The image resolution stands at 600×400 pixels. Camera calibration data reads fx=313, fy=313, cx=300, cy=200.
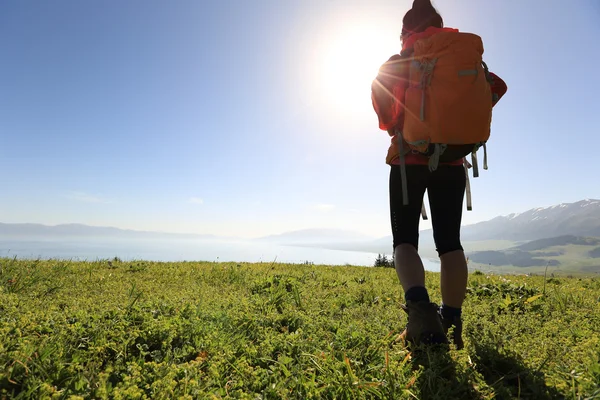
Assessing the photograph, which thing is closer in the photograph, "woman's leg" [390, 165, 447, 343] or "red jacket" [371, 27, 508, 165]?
"woman's leg" [390, 165, 447, 343]

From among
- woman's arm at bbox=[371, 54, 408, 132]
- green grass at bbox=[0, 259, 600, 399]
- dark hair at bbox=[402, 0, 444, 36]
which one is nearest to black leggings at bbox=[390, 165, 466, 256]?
woman's arm at bbox=[371, 54, 408, 132]

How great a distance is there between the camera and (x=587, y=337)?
3.05 meters

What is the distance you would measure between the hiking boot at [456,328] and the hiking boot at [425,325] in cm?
25

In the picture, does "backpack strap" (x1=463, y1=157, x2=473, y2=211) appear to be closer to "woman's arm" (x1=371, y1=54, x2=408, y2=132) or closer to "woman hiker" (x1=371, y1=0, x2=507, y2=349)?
"woman hiker" (x1=371, y1=0, x2=507, y2=349)

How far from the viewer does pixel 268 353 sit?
2.47 metres

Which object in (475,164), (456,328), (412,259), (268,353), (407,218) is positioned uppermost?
(475,164)

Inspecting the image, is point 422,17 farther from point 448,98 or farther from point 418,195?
point 418,195

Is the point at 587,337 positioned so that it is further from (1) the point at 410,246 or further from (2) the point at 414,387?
(2) the point at 414,387

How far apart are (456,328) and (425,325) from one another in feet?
1.38

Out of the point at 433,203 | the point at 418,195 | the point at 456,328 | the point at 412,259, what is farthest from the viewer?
the point at 433,203

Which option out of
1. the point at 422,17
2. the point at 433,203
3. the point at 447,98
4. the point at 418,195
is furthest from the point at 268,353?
Answer: the point at 422,17

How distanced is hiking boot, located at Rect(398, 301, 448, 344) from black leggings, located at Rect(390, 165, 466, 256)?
2.17ft

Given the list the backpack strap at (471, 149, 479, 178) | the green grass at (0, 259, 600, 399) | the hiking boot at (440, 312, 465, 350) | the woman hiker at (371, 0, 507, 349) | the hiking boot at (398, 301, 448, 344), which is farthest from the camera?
the backpack strap at (471, 149, 479, 178)

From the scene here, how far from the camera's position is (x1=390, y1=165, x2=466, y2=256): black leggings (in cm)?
312
